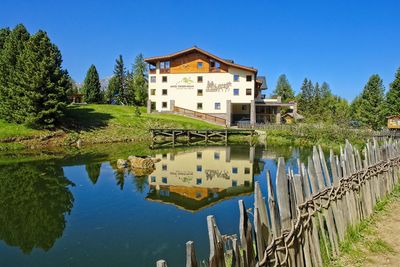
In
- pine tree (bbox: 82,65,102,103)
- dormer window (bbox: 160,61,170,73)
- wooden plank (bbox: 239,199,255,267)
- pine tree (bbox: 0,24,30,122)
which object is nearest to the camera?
wooden plank (bbox: 239,199,255,267)

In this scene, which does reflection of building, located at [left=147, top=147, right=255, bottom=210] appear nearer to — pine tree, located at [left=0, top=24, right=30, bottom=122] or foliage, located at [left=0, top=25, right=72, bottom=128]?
foliage, located at [left=0, top=25, right=72, bottom=128]

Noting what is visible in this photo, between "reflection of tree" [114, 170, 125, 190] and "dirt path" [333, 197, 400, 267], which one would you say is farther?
"reflection of tree" [114, 170, 125, 190]

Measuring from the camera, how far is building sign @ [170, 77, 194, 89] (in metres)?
52.0

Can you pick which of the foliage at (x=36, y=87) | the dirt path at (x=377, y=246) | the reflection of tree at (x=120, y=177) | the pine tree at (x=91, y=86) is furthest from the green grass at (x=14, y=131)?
the pine tree at (x=91, y=86)

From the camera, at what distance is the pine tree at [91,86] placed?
67.8 m

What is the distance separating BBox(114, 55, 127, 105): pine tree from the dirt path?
71.5 metres

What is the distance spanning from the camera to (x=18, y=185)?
1499 centimetres

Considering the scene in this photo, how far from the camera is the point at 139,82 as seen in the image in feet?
247

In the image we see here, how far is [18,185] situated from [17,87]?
70.5ft

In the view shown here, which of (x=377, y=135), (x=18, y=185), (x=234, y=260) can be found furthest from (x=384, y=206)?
(x=377, y=135)

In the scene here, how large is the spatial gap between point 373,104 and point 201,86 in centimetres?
2976

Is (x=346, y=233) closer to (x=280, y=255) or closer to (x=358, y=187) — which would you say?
(x=358, y=187)

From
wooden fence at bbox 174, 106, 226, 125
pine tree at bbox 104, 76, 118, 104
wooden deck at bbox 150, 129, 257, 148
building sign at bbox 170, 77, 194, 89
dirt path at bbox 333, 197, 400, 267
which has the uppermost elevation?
pine tree at bbox 104, 76, 118, 104

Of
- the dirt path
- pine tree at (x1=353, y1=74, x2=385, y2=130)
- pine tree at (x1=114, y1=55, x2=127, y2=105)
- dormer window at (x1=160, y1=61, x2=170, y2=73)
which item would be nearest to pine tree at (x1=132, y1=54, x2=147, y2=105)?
pine tree at (x1=114, y1=55, x2=127, y2=105)
